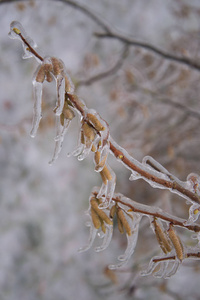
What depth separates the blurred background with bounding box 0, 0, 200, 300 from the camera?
2557 millimetres

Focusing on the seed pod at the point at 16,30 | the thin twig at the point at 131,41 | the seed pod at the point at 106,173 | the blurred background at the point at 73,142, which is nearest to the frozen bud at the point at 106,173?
the seed pod at the point at 106,173

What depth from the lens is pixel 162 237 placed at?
69 cm

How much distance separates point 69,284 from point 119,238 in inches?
28.9

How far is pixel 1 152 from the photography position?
3670mm

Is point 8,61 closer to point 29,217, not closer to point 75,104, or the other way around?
point 29,217

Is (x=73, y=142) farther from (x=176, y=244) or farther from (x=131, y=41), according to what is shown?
(x=176, y=244)

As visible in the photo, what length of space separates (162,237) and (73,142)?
3.30 metres

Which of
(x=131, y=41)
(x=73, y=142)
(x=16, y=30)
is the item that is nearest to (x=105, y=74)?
(x=131, y=41)

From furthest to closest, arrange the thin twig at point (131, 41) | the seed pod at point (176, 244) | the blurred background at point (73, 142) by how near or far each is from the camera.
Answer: the blurred background at point (73, 142)
the thin twig at point (131, 41)
the seed pod at point (176, 244)

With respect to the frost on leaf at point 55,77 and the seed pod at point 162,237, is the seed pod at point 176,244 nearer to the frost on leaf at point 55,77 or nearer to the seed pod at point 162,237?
the seed pod at point 162,237

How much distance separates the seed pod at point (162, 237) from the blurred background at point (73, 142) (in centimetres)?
157

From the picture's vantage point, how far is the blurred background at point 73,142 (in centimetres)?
256

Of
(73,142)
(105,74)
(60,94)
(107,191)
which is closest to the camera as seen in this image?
(60,94)

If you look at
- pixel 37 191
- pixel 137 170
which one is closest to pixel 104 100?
pixel 37 191
